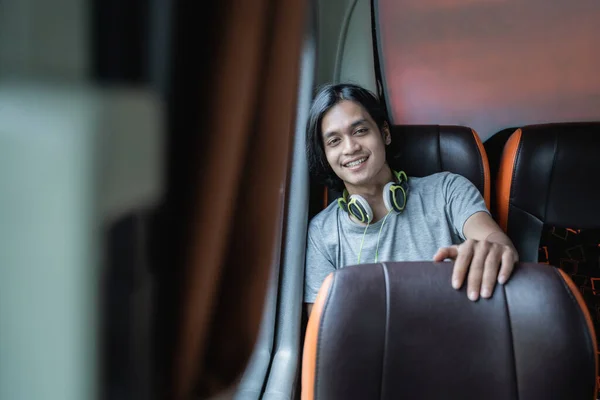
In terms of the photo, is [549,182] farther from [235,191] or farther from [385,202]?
Result: [235,191]

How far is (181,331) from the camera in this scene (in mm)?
530

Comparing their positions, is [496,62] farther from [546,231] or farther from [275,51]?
[275,51]

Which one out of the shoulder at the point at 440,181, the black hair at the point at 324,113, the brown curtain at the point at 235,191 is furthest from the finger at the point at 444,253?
the black hair at the point at 324,113

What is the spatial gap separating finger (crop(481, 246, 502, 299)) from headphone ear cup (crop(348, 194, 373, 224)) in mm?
529

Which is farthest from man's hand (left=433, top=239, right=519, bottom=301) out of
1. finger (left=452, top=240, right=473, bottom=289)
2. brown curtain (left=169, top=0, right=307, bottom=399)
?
brown curtain (left=169, top=0, right=307, bottom=399)

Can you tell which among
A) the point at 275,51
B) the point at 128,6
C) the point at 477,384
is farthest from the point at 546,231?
the point at 128,6

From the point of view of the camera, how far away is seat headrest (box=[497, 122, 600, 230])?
1406mm

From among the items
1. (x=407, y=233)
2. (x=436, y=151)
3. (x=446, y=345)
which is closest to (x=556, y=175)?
(x=436, y=151)

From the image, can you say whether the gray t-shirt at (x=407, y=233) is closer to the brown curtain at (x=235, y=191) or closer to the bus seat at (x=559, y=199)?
the bus seat at (x=559, y=199)

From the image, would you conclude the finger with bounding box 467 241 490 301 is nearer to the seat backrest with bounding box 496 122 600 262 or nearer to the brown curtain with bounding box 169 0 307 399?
the brown curtain with bounding box 169 0 307 399

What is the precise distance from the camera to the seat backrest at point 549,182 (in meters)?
1.41

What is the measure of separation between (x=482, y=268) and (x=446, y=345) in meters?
0.14

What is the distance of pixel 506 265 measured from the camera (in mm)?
760

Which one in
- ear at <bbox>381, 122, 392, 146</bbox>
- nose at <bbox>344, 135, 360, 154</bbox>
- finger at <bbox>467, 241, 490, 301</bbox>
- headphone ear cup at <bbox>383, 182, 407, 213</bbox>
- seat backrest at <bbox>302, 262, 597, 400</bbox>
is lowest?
seat backrest at <bbox>302, 262, 597, 400</bbox>
